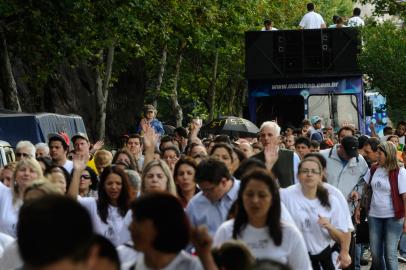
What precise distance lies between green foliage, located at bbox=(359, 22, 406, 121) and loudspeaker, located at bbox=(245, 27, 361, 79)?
6.52 meters

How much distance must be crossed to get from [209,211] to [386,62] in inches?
1081

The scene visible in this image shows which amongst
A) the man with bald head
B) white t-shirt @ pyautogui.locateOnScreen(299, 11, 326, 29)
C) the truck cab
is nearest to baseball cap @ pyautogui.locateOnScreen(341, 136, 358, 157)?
the man with bald head

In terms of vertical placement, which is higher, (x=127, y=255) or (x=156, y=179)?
(x=156, y=179)

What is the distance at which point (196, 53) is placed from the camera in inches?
2105

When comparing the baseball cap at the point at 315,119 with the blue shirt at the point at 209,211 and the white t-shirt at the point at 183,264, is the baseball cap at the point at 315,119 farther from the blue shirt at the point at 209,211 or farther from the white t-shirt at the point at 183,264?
the white t-shirt at the point at 183,264

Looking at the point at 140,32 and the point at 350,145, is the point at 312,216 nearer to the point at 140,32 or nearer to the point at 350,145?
the point at 350,145

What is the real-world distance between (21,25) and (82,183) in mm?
16156

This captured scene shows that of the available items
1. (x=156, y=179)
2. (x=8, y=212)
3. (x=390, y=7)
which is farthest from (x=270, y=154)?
(x=390, y=7)

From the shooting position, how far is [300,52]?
88.8 ft

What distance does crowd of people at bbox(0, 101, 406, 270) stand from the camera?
431 cm

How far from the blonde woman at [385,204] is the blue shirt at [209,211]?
5.53 m

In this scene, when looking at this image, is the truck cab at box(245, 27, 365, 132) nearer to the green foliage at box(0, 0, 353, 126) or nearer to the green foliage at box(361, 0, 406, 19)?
the green foliage at box(361, 0, 406, 19)

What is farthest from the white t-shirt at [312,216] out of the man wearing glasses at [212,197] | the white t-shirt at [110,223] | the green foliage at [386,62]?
the green foliage at [386,62]

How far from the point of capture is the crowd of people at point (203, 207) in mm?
4309
